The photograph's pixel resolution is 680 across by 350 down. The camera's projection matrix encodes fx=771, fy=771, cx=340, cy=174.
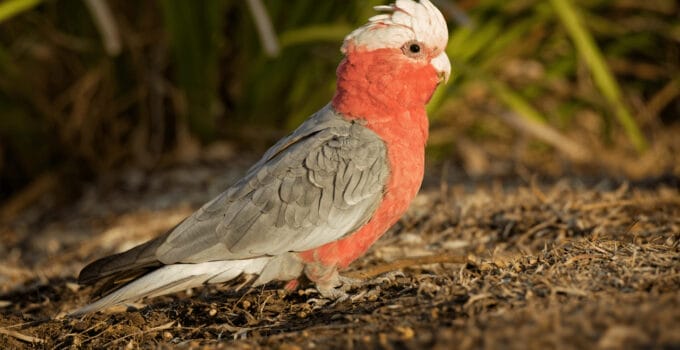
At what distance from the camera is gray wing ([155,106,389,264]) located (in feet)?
9.43

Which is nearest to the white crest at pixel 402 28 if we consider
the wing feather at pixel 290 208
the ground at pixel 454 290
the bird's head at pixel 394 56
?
the bird's head at pixel 394 56

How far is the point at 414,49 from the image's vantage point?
307 centimetres

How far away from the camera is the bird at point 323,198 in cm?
287

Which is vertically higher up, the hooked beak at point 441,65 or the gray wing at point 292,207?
the hooked beak at point 441,65

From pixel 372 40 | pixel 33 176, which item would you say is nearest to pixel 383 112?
pixel 372 40

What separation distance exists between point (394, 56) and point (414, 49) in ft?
0.30

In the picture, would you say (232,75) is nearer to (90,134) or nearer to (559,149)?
(90,134)

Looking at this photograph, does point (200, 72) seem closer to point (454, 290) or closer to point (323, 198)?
point (323, 198)

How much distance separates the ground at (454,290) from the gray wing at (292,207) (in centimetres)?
22

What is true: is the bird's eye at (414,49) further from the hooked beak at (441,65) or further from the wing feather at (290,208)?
the wing feather at (290,208)

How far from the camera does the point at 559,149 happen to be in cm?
589

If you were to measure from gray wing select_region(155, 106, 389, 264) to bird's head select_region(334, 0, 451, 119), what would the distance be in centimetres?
22

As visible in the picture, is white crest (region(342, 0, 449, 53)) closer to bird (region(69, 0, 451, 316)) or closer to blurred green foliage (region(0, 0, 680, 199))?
bird (region(69, 0, 451, 316))

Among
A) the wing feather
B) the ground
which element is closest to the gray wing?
the wing feather
